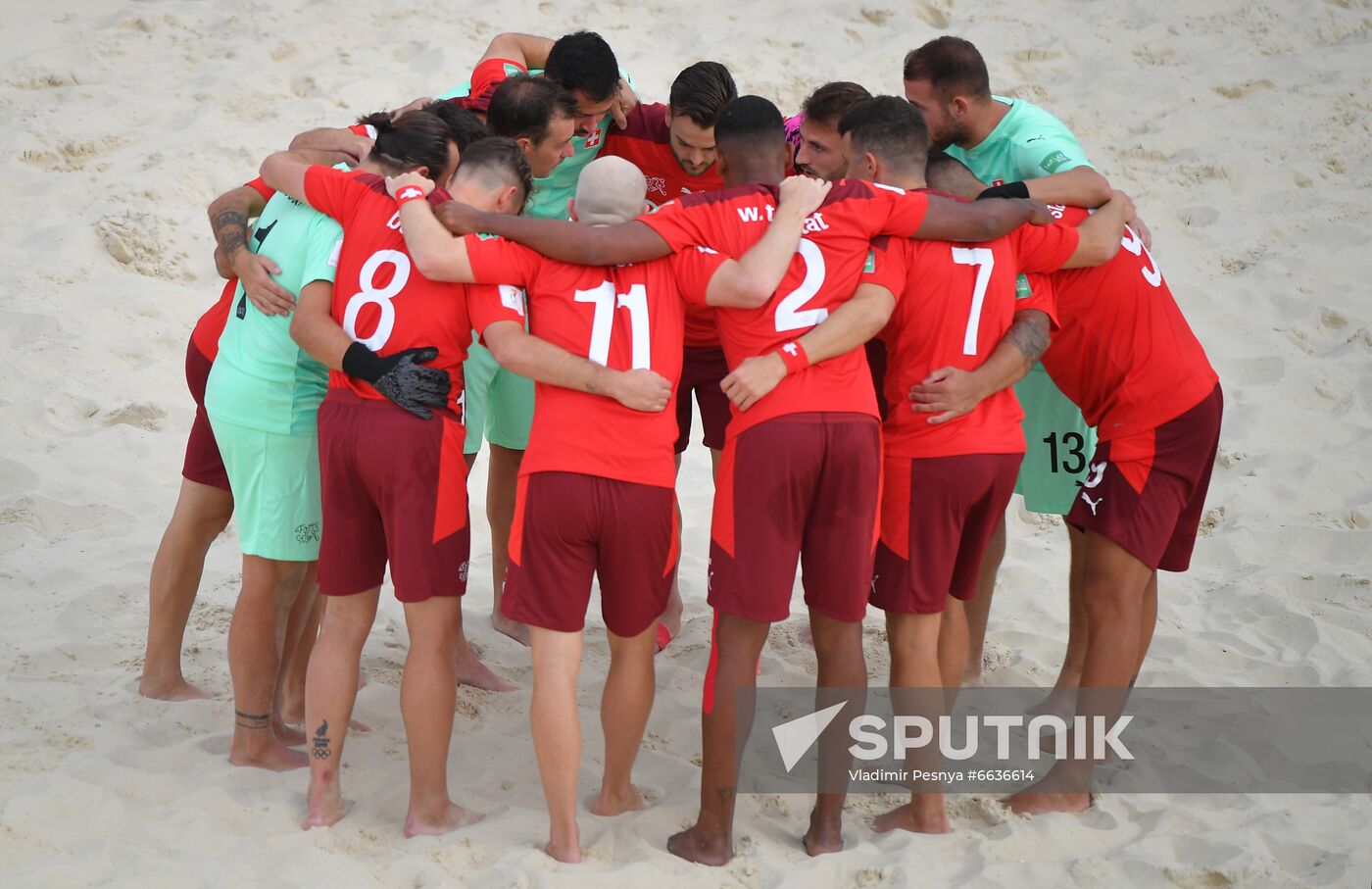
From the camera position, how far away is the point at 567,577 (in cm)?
390

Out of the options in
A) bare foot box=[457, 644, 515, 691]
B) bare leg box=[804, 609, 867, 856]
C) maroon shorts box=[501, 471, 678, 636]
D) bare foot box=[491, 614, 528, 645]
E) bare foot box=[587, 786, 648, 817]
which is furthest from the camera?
bare foot box=[491, 614, 528, 645]

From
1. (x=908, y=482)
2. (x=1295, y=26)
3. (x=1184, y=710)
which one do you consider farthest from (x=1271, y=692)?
Result: (x=1295, y=26)

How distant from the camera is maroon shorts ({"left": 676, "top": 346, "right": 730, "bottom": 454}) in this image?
17.9 ft

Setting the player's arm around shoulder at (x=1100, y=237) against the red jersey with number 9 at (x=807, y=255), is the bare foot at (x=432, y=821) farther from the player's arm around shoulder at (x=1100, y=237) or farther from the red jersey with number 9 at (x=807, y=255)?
the player's arm around shoulder at (x=1100, y=237)

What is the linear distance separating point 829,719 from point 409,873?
136 centimetres

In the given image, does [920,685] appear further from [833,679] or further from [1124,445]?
[1124,445]

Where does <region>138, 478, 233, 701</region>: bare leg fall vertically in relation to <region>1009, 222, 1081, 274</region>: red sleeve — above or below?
below

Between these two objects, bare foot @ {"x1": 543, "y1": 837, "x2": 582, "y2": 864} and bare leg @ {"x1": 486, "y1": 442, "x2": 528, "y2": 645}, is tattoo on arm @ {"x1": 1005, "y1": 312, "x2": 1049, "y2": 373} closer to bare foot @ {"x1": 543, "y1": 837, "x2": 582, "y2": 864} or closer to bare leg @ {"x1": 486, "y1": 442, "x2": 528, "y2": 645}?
bare foot @ {"x1": 543, "y1": 837, "x2": 582, "y2": 864}

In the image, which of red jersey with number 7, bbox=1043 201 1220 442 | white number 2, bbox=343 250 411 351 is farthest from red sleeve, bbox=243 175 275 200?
red jersey with number 7, bbox=1043 201 1220 442

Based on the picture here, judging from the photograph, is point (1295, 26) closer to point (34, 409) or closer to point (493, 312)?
point (493, 312)

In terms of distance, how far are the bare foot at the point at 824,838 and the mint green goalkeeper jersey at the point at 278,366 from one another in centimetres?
217

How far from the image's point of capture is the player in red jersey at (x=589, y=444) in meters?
3.88

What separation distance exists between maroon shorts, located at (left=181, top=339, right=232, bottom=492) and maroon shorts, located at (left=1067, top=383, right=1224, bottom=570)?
127 inches

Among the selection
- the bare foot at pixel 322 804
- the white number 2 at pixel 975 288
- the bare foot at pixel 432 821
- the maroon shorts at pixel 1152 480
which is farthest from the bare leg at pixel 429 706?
the maroon shorts at pixel 1152 480
